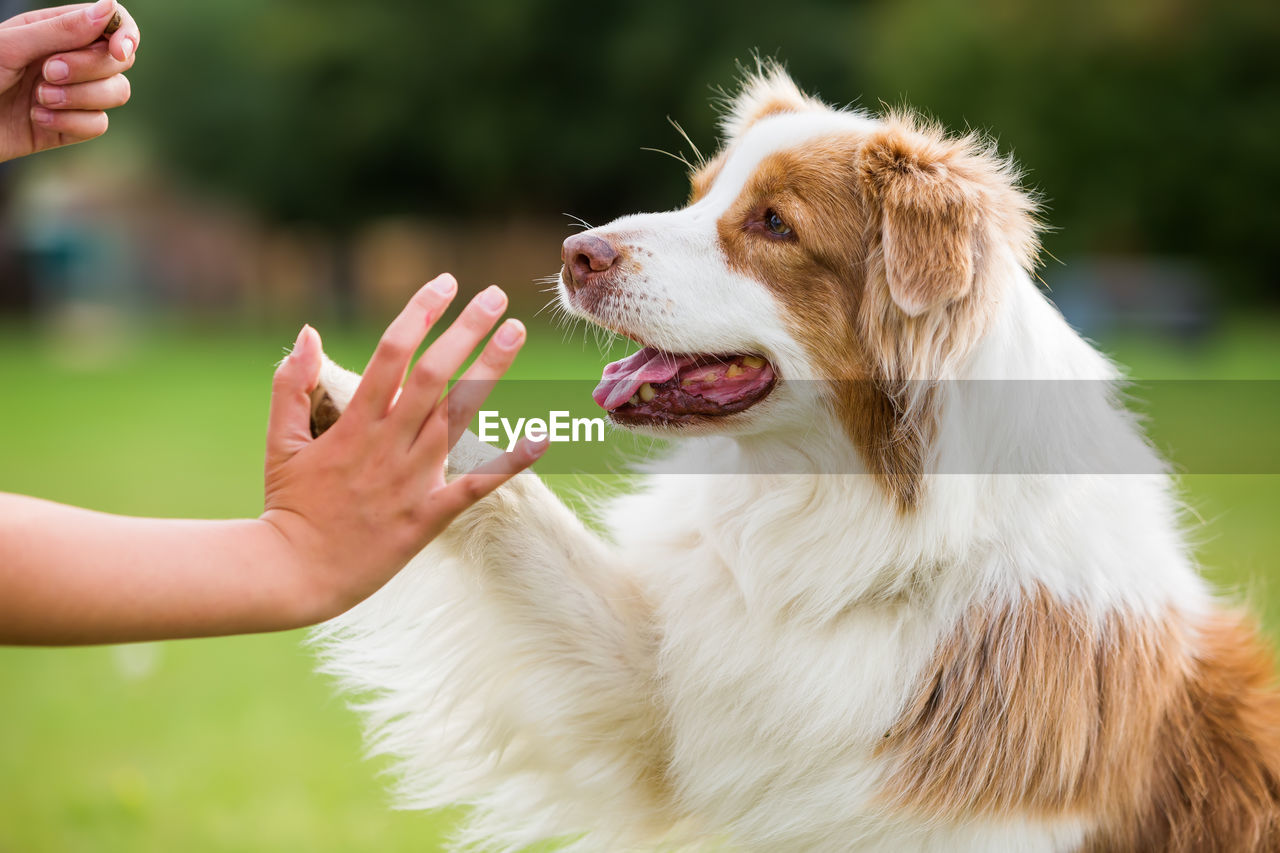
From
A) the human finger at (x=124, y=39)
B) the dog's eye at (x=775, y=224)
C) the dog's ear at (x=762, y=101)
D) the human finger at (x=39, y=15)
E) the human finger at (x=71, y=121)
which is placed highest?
the dog's ear at (x=762, y=101)

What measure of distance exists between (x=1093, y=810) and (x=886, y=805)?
1.49ft

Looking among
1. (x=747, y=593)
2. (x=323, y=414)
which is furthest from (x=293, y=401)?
(x=747, y=593)

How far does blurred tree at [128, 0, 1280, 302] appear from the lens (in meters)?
25.4

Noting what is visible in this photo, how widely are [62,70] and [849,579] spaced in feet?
6.24

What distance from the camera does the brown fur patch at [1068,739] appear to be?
2602mm

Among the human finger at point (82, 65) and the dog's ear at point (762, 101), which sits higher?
the dog's ear at point (762, 101)

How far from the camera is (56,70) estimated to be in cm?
228

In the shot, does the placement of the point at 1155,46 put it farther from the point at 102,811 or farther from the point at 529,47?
the point at 102,811

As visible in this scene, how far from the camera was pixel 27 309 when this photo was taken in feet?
94.6

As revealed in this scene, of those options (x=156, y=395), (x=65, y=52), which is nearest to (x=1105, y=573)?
(x=65, y=52)

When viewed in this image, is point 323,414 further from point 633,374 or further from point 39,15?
point 39,15

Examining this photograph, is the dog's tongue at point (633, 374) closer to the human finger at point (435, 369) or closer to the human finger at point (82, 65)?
the human finger at point (435, 369)

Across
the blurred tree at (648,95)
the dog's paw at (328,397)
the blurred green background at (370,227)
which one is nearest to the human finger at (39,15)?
the dog's paw at (328,397)

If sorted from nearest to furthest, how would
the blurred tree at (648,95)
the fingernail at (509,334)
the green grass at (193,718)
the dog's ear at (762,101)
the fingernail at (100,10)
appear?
the fingernail at (509,334) → the fingernail at (100,10) → the dog's ear at (762,101) → the green grass at (193,718) → the blurred tree at (648,95)
